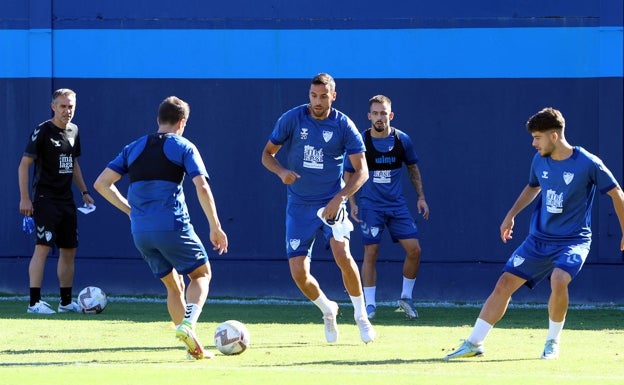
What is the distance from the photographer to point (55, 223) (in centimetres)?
1380

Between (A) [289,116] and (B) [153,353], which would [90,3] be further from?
(B) [153,353]

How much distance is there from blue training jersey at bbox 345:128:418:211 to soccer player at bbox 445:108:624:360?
3.91 metres

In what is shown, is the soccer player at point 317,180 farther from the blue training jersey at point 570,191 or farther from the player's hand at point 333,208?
the blue training jersey at point 570,191

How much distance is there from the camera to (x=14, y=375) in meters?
8.70

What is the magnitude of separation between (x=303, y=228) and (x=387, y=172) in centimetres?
323

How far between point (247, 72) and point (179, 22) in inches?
41.1

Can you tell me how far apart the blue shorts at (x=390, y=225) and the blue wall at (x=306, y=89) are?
1573mm

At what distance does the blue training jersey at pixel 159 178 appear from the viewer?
9648 mm

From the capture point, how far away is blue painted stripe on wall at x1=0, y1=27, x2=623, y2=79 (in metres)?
15.0

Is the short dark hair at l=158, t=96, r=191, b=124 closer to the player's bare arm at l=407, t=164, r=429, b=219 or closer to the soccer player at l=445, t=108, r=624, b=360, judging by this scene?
the soccer player at l=445, t=108, r=624, b=360

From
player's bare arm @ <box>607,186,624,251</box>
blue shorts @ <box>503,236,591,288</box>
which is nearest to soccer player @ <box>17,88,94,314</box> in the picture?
blue shorts @ <box>503,236,591,288</box>

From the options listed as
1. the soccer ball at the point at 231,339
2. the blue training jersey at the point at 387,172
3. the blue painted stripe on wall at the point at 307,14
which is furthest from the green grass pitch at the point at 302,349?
the blue painted stripe on wall at the point at 307,14

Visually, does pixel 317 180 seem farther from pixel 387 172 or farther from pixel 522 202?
pixel 387 172

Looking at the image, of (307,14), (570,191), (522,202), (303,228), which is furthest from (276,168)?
(307,14)
